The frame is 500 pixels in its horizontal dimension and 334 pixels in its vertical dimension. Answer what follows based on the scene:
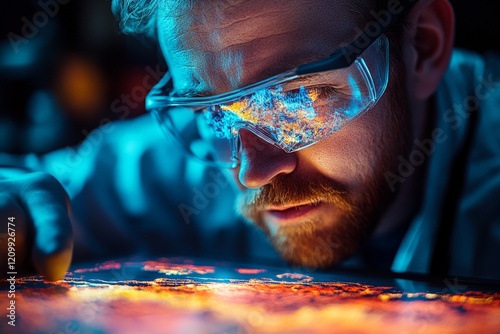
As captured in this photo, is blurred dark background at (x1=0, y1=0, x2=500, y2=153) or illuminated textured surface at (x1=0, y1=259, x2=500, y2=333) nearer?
illuminated textured surface at (x1=0, y1=259, x2=500, y2=333)

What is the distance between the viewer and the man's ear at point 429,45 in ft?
3.34

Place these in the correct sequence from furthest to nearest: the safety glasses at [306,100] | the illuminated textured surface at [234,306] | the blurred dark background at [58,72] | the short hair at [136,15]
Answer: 1. the blurred dark background at [58,72]
2. the short hair at [136,15]
3. the safety glasses at [306,100]
4. the illuminated textured surface at [234,306]

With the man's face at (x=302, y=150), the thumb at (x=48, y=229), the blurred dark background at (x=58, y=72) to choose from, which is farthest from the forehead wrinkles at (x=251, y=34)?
the thumb at (x=48, y=229)

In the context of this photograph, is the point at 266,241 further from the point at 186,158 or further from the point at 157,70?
the point at 157,70

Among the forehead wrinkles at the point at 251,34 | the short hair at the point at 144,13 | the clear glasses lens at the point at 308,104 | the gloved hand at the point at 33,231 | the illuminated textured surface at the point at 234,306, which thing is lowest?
the illuminated textured surface at the point at 234,306

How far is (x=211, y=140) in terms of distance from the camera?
105cm

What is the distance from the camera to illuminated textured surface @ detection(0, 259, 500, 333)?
734 mm

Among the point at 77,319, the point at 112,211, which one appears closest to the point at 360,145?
the point at 77,319

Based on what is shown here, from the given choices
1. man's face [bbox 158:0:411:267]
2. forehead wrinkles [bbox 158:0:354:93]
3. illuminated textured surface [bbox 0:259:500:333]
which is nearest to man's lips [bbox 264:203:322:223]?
man's face [bbox 158:0:411:267]

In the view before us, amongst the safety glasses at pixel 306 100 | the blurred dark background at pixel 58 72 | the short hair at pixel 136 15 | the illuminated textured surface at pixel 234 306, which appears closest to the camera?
the illuminated textured surface at pixel 234 306

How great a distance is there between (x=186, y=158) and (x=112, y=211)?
0.75 ft

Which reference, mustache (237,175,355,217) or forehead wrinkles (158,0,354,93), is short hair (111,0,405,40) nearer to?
forehead wrinkles (158,0,354,93)

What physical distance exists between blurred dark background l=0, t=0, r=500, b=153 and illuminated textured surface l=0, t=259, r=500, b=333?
36 centimetres

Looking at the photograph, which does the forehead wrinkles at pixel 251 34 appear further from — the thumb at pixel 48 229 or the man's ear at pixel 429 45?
the thumb at pixel 48 229
